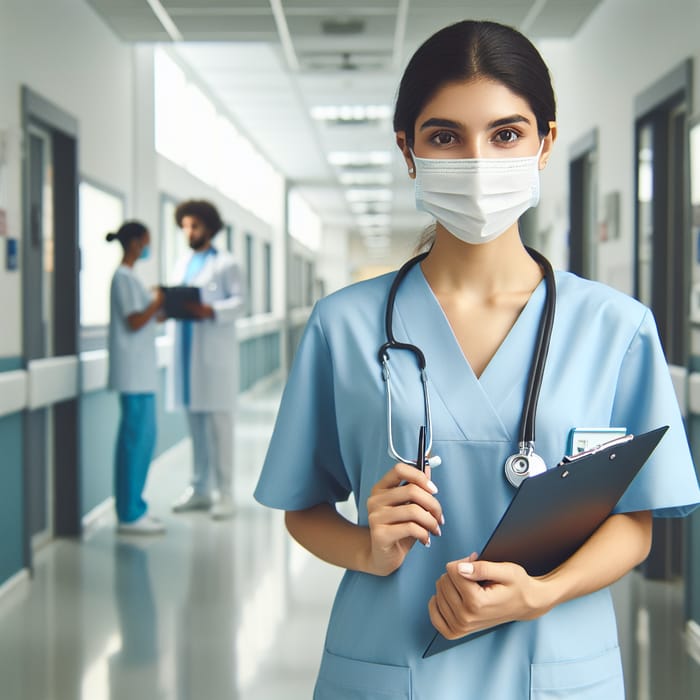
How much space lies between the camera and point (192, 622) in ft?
11.0

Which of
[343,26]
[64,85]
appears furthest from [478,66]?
[343,26]

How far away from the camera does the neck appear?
1.10 m

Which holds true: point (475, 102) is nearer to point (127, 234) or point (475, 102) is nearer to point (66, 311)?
point (127, 234)

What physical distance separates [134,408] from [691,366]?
2506 mm

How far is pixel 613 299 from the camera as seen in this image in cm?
106

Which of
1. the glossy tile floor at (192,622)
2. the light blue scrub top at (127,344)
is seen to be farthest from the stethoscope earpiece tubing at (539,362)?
the light blue scrub top at (127,344)

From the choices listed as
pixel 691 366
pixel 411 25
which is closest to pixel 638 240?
pixel 691 366

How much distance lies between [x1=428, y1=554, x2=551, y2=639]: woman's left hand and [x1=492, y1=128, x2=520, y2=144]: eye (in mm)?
453

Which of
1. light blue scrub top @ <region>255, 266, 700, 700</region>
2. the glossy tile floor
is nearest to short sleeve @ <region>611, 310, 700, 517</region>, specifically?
light blue scrub top @ <region>255, 266, 700, 700</region>

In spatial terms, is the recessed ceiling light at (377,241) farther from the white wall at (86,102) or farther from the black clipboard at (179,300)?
the black clipboard at (179,300)

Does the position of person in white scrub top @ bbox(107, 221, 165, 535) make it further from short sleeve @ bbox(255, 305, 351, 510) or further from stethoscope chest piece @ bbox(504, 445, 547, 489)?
stethoscope chest piece @ bbox(504, 445, 547, 489)

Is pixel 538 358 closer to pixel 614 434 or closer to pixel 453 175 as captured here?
pixel 614 434

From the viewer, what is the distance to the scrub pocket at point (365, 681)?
3.35 ft

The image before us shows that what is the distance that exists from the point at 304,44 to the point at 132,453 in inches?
101
